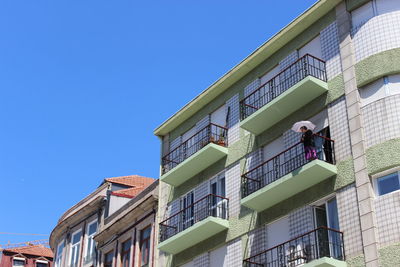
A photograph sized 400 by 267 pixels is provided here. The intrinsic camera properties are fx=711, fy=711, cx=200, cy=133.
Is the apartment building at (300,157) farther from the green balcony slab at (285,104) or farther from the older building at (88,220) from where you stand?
the older building at (88,220)

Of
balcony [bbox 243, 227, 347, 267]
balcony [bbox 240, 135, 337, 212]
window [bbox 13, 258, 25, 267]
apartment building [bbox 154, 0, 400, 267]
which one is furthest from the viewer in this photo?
window [bbox 13, 258, 25, 267]

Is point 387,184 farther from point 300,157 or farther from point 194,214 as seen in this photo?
point 194,214

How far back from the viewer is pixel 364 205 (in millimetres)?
22875

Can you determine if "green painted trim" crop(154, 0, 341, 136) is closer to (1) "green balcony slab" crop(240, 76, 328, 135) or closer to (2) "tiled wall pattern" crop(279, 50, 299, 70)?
(2) "tiled wall pattern" crop(279, 50, 299, 70)

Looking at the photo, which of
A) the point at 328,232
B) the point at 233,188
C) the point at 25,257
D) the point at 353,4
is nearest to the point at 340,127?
the point at 328,232

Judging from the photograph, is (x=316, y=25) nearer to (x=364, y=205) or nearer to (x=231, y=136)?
(x=231, y=136)

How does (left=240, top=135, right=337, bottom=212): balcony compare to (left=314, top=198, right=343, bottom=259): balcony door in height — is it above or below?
above

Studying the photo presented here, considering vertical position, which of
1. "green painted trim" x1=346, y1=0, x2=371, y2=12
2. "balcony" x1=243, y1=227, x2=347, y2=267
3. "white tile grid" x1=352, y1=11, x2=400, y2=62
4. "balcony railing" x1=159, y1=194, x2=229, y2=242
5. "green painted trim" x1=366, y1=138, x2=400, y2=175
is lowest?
"balcony" x1=243, y1=227, x2=347, y2=267

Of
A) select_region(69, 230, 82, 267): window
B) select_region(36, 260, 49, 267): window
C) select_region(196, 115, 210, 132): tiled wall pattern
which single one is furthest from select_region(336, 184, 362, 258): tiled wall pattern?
select_region(36, 260, 49, 267): window

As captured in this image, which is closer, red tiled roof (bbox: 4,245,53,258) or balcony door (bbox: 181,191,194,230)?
balcony door (bbox: 181,191,194,230)

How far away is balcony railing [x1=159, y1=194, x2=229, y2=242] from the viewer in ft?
98.5

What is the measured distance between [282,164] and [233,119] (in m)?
5.15

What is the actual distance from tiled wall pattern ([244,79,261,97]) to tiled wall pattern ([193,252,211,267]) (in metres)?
7.18

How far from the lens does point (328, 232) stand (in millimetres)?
23984
